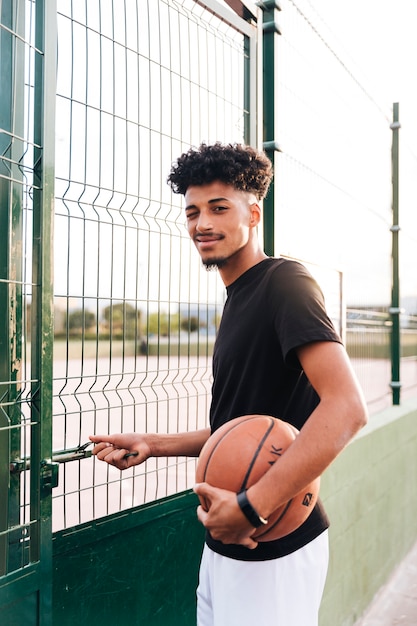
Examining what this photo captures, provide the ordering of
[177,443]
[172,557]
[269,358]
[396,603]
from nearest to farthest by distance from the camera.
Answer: [269,358] → [177,443] → [172,557] → [396,603]

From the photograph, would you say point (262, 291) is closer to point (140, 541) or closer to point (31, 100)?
point (31, 100)

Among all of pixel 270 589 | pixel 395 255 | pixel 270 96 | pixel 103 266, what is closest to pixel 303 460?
pixel 270 589

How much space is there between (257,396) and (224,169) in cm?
78

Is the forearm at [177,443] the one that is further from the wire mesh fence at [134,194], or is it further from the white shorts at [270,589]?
the white shorts at [270,589]

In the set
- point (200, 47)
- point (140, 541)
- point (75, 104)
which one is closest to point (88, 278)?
point (75, 104)

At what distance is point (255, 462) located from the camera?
170cm

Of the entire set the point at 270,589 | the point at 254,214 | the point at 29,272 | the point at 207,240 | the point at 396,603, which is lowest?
the point at 396,603

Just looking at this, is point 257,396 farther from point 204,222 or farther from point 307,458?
point 204,222

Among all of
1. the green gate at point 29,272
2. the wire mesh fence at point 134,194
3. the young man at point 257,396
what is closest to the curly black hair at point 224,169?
the young man at point 257,396

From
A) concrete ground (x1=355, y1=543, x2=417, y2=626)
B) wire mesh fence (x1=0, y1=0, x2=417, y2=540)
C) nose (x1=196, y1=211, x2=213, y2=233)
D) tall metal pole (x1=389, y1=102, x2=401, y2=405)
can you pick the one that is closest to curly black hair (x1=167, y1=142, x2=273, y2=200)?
nose (x1=196, y1=211, x2=213, y2=233)

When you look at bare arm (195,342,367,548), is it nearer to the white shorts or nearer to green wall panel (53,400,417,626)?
the white shorts

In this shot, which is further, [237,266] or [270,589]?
[237,266]

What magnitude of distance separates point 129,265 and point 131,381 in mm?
473

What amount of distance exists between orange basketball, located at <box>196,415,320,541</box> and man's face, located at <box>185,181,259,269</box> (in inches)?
22.2
